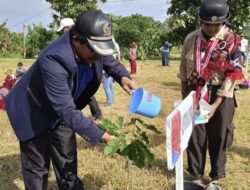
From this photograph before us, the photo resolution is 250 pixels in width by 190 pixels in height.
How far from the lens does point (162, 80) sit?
16.2 m

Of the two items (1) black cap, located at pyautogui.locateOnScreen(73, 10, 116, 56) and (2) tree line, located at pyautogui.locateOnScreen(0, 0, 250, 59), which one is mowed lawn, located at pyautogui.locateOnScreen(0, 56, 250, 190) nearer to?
(1) black cap, located at pyautogui.locateOnScreen(73, 10, 116, 56)

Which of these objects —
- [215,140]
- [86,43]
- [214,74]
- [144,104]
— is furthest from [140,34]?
[86,43]

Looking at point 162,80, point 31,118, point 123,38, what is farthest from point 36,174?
point 123,38

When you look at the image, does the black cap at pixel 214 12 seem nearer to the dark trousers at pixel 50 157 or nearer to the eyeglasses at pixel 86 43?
the eyeglasses at pixel 86 43

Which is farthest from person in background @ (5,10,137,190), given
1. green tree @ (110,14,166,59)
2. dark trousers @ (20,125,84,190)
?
green tree @ (110,14,166,59)

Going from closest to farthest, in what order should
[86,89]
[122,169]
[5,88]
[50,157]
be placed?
1. [86,89]
2. [50,157]
3. [122,169]
4. [5,88]

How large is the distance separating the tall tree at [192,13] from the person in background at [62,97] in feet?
58.4

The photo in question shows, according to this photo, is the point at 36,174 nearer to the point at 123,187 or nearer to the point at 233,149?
the point at 123,187

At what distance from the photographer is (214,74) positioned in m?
4.16

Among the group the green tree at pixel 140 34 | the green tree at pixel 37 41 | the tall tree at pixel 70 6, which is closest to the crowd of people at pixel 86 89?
the tall tree at pixel 70 6

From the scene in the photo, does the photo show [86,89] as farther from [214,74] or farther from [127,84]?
[214,74]

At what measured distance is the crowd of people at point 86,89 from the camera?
116 inches

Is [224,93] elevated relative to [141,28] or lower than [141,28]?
elevated

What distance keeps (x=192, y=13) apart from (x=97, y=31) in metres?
20.4
